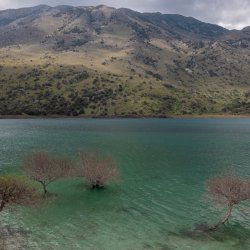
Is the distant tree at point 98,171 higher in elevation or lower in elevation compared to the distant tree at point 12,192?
lower

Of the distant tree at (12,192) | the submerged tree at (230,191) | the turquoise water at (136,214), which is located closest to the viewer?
the distant tree at (12,192)

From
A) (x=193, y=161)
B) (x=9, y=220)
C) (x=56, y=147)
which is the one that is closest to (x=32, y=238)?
(x=9, y=220)

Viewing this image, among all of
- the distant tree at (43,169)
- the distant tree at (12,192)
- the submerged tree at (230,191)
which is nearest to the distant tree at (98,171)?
the distant tree at (43,169)

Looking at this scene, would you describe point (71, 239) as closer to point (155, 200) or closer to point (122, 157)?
point (155, 200)

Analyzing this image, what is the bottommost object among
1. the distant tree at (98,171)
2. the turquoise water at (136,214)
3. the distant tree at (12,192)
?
the turquoise water at (136,214)

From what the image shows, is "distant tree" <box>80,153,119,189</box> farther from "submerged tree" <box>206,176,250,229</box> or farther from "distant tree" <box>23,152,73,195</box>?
"submerged tree" <box>206,176,250,229</box>

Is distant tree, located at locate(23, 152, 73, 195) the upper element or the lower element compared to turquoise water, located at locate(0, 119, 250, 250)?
upper

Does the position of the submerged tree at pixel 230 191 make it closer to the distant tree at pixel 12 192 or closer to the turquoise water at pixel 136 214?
the turquoise water at pixel 136 214

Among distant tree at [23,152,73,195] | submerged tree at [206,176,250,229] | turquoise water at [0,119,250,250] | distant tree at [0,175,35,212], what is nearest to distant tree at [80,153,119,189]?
turquoise water at [0,119,250,250]

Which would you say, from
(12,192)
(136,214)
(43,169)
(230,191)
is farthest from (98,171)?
(12,192)
